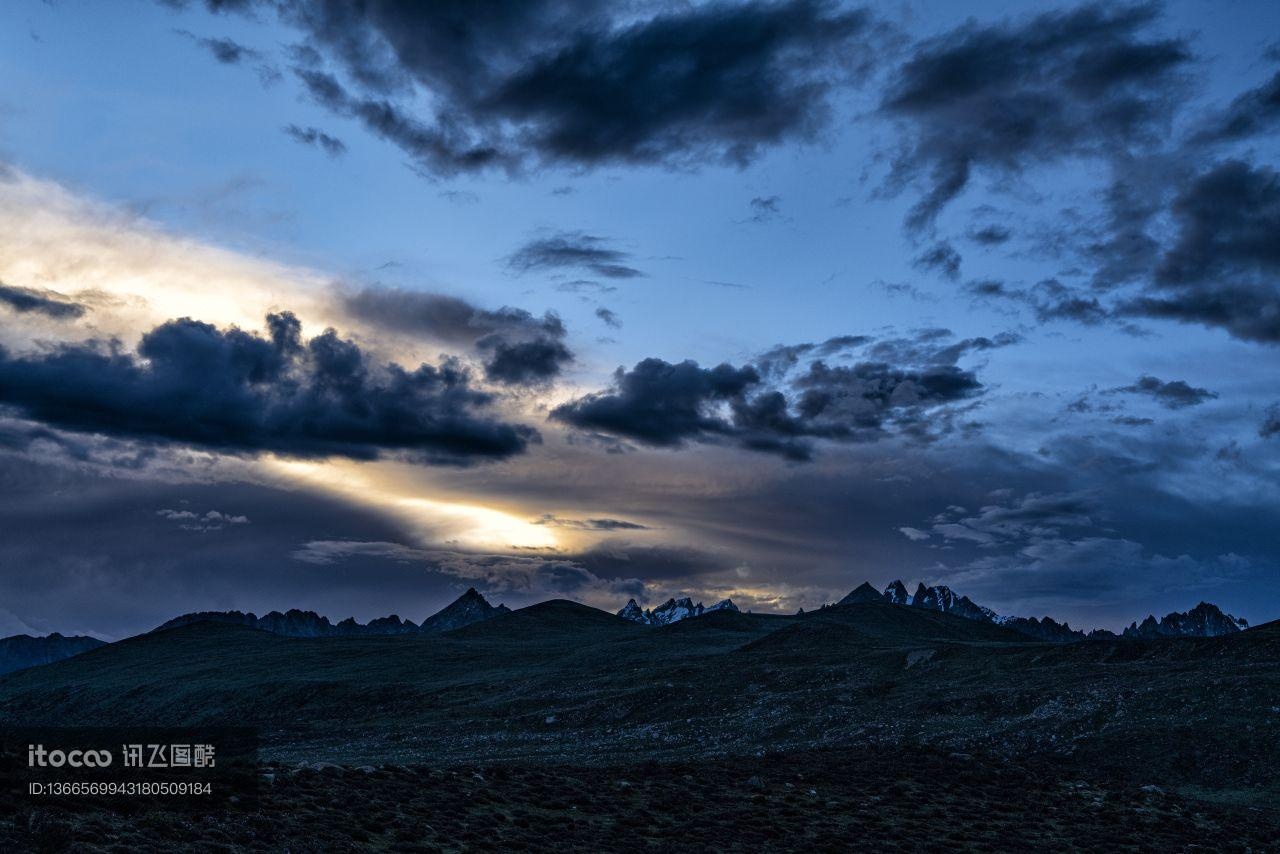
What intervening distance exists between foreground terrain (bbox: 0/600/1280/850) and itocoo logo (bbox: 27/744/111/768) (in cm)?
533

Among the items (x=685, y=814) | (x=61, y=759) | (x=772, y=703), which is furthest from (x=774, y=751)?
(x=61, y=759)

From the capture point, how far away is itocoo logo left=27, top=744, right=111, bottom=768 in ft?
108

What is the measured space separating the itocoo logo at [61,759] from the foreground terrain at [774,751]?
5.33 metres

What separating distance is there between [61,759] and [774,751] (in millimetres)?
43508

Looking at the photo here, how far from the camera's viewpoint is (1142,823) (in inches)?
1838

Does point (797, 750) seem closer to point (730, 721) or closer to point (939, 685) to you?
point (730, 721)

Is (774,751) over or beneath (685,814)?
beneath

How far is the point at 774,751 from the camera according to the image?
63688 mm

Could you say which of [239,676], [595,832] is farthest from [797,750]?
[239,676]

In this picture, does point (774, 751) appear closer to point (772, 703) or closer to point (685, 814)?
point (685, 814)

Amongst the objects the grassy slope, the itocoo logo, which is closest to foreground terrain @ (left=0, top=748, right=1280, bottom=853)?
the itocoo logo

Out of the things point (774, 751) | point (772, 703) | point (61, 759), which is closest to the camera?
point (61, 759)

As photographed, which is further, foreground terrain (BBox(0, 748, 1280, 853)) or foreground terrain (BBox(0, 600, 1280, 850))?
foreground terrain (BBox(0, 600, 1280, 850))

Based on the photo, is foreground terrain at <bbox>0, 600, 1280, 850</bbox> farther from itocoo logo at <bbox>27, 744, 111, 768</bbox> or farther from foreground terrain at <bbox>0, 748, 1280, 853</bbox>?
itocoo logo at <bbox>27, 744, 111, 768</bbox>
